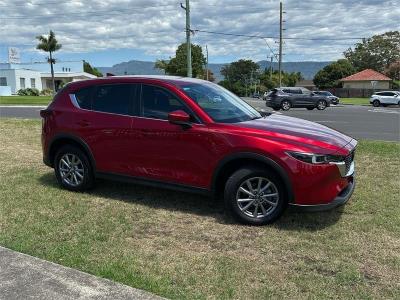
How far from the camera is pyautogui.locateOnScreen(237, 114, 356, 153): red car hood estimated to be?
17.0ft

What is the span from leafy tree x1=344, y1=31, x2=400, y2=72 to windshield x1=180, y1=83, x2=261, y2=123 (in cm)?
9494

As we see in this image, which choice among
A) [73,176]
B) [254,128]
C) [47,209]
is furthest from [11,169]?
[254,128]

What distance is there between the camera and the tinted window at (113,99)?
6238 millimetres

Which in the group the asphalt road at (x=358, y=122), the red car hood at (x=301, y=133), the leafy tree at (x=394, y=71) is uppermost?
the leafy tree at (x=394, y=71)

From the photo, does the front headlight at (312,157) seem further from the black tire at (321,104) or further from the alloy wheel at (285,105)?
the black tire at (321,104)

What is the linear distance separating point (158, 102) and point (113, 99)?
72 centimetres

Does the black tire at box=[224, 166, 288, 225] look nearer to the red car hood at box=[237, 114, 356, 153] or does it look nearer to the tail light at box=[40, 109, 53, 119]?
the red car hood at box=[237, 114, 356, 153]

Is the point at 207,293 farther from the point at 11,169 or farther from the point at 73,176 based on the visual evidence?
the point at 11,169

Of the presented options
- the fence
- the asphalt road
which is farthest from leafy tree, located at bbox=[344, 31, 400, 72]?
the asphalt road

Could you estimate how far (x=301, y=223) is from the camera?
543 centimetres

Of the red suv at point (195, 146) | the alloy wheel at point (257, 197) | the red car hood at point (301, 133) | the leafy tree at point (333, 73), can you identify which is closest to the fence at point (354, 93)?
the leafy tree at point (333, 73)

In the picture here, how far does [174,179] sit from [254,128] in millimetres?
1164

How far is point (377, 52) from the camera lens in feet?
314

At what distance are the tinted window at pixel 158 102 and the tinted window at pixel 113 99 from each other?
245mm
